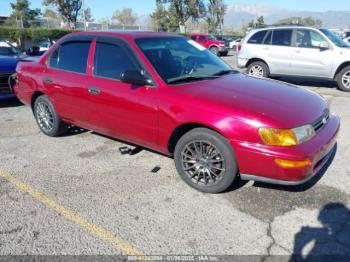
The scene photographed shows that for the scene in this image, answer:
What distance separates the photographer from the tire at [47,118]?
5531 millimetres

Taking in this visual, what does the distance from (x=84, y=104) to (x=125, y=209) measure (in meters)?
1.83

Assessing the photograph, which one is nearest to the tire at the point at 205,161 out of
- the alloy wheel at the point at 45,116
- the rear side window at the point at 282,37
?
the alloy wheel at the point at 45,116

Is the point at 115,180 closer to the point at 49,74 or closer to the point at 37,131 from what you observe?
the point at 49,74

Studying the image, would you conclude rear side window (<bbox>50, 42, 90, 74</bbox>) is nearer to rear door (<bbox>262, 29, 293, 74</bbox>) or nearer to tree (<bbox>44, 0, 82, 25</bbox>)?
rear door (<bbox>262, 29, 293, 74</bbox>)

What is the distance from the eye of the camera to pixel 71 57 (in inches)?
199

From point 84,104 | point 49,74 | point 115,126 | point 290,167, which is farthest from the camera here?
point 49,74

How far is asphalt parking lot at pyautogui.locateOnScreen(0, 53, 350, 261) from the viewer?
300cm

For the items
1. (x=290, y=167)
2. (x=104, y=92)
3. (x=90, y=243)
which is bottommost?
(x=90, y=243)

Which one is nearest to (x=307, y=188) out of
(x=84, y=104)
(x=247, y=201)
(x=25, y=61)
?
(x=247, y=201)

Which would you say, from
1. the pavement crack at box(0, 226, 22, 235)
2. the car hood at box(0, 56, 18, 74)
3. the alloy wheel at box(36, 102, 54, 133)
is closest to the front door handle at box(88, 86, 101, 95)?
the alloy wheel at box(36, 102, 54, 133)

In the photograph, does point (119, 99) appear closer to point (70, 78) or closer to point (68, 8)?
point (70, 78)

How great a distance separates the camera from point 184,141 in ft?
12.6

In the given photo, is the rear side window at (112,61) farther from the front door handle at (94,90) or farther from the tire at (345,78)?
the tire at (345,78)

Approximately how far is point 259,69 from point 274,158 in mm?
7771
